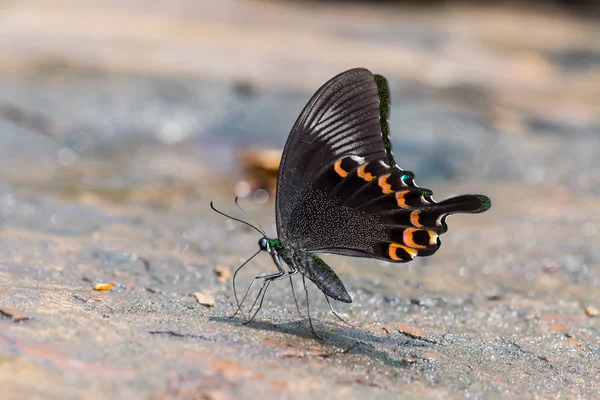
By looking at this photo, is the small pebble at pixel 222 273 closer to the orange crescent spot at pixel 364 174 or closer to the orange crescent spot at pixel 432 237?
the orange crescent spot at pixel 364 174

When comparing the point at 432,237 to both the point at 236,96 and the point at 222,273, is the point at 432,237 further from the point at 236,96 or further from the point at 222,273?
the point at 236,96

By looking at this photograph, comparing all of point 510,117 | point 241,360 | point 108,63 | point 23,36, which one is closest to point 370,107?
point 241,360

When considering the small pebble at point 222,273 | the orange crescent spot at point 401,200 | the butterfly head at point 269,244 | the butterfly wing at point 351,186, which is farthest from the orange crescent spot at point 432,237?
the small pebble at point 222,273

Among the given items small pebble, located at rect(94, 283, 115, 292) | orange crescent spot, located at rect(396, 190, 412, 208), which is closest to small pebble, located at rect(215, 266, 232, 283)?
small pebble, located at rect(94, 283, 115, 292)

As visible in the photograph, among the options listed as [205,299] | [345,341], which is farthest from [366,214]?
[205,299]

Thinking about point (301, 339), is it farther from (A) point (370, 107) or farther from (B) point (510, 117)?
(B) point (510, 117)

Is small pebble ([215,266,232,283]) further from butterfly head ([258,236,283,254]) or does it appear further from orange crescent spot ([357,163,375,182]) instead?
orange crescent spot ([357,163,375,182])

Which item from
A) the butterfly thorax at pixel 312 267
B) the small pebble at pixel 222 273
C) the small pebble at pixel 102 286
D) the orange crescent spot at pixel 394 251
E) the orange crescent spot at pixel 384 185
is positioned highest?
the orange crescent spot at pixel 384 185

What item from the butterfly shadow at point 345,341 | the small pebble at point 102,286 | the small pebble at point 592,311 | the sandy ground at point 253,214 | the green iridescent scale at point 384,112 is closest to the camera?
the sandy ground at point 253,214
